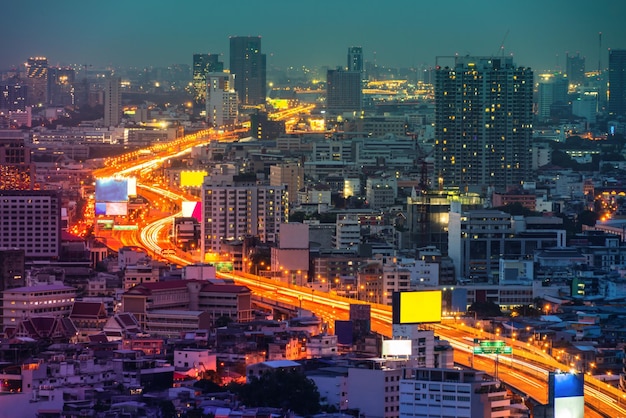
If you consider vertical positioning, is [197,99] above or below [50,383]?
above

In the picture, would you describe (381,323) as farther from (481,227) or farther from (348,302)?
(481,227)

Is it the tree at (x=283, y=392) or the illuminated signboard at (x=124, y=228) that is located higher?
the illuminated signboard at (x=124, y=228)

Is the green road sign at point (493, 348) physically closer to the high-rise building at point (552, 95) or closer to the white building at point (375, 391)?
the white building at point (375, 391)

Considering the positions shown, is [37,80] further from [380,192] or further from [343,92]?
[380,192]

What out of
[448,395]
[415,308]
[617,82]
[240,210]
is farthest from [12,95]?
[448,395]

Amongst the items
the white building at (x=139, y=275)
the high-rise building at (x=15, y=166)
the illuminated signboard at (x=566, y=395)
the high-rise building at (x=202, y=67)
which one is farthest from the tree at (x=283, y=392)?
the high-rise building at (x=202, y=67)

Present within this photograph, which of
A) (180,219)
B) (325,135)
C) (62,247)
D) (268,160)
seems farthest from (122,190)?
(325,135)
